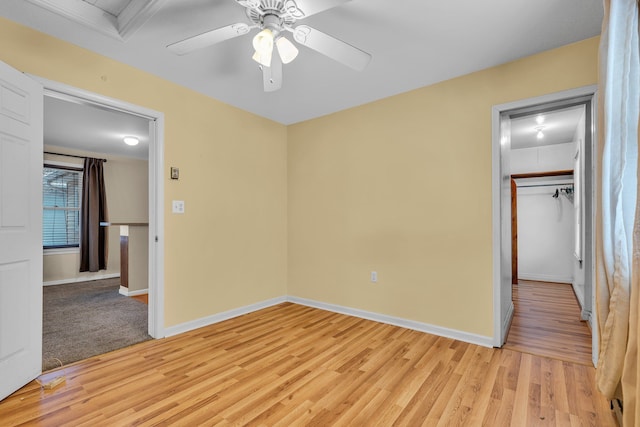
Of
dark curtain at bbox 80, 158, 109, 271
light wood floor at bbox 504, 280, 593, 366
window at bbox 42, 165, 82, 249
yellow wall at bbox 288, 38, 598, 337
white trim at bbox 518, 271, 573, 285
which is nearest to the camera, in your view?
light wood floor at bbox 504, 280, 593, 366

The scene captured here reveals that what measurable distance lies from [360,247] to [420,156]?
1.18 m

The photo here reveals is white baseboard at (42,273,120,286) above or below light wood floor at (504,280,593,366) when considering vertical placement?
below

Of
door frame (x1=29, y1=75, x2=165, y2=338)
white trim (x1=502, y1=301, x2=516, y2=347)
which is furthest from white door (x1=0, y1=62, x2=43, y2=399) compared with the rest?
white trim (x1=502, y1=301, x2=516, y2=347)

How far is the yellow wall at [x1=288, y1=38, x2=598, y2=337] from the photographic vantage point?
2615 mm

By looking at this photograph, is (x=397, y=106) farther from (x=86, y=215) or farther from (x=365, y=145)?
(x=86, y=215)

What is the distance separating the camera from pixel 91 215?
18.5 feet

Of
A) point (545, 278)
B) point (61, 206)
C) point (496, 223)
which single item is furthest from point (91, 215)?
point (545, 278)

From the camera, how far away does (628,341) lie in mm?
1367

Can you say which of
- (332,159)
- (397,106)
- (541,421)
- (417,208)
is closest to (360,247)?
(417,208)

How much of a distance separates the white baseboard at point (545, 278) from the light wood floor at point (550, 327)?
0.64 metres

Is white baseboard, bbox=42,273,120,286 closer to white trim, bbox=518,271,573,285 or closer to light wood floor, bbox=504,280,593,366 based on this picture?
light wood floor, bbox=504,280,593,366

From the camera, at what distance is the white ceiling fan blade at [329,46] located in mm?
1748

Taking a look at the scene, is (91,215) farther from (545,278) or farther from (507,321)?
(545,278)

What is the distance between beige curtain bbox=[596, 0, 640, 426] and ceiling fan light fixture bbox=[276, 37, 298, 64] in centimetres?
164
